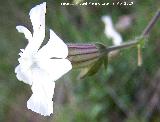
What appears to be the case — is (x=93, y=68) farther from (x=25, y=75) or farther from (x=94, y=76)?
(x=94, y=76)

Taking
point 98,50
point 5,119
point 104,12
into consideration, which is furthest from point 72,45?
point 5,119

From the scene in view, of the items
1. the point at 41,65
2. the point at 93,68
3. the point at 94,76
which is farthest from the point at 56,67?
the point at 94,76

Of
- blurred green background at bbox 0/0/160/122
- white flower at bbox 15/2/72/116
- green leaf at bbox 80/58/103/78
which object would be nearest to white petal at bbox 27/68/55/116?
white flower at bbox 15/2/72/116

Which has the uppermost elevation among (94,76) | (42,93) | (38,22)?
(38,22)

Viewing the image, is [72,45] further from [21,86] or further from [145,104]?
[21,86]

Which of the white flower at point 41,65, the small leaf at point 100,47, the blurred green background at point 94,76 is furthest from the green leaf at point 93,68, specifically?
the blurred green background at point 94,76

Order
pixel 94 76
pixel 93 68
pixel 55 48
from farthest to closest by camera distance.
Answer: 1. pixel 94 76
2. pixel 93 68
3. pixel 55 48

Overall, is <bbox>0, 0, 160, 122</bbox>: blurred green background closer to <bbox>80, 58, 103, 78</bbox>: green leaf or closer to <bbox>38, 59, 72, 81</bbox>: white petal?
<bbox>80, 58, 103, 78</bbox>: green leaf

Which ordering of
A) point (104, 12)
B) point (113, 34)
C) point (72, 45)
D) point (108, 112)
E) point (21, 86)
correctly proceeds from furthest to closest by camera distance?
point (21, 86)
point (104, 12)
point (108, 112)
point (113, 34)
point (72, 45)
